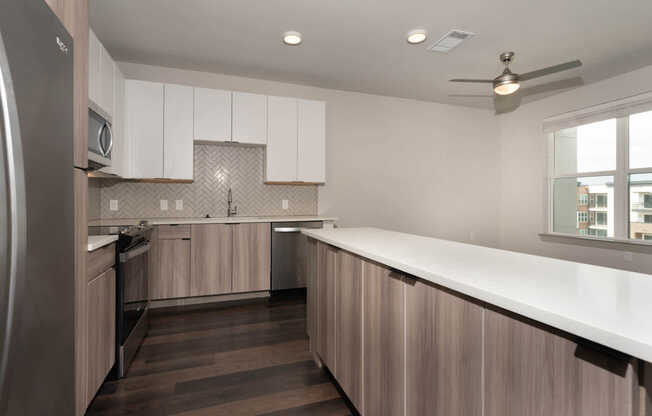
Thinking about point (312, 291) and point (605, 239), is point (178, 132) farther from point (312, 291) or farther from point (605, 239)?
point (605, 239)

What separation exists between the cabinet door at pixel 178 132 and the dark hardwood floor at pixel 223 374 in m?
1.59

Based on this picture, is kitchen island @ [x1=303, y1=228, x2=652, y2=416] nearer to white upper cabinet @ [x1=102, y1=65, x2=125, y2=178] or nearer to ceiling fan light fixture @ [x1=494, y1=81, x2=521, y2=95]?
ceiling fan light fixture @ [x1=494, y1=81, x2=521, y2=95]

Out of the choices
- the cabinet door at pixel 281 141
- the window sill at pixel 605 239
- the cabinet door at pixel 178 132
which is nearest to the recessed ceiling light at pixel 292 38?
the cabinet door at pixel 281 141

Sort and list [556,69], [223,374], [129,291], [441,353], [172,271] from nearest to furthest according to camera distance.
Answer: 1. [441,353]
2. [223,374]
3. [129,291]
4. [556,69]
5. [172,271]

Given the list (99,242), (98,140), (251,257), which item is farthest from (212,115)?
(99,242)

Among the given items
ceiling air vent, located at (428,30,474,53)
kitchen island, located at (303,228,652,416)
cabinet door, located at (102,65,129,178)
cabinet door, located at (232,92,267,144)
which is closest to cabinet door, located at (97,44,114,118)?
cabinet door, located at (102,65,129,178)

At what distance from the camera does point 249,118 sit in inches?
150

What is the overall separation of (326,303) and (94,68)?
2.52 metres

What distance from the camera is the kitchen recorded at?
758 mm

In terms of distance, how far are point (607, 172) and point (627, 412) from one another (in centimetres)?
512

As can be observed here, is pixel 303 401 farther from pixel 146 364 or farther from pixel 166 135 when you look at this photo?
pixel 166 135

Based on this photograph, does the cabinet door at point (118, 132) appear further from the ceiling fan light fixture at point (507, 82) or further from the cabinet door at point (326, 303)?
the ceiling fan light fixture at point (507, 82)

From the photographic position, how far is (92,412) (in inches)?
68.1

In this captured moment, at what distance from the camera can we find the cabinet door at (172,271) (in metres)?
3.32
